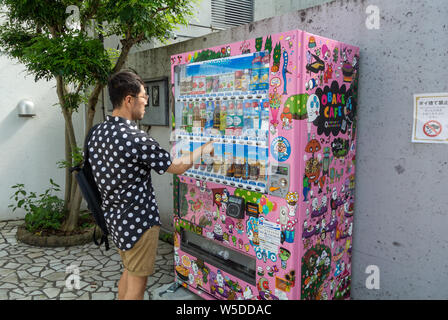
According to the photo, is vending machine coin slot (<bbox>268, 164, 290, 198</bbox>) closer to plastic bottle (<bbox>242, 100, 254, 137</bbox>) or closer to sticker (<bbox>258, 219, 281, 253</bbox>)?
sticker (<bbox>258, 219, 281, 253</bbox>)

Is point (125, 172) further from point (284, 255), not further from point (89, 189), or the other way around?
point (284, 255)

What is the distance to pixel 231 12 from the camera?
5.99m

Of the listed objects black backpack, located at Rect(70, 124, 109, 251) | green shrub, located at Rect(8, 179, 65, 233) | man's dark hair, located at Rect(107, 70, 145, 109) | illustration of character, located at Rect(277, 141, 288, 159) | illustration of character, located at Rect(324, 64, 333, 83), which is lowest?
green shrub, located at Rect(8, 179, 65, 233)

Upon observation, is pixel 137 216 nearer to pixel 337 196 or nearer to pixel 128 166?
pixel 128 166

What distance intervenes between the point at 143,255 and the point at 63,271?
1.98 meters

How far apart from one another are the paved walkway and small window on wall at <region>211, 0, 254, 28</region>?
383 cm

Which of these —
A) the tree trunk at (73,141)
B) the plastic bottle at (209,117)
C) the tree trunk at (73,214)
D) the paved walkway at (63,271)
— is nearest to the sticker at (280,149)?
the plastic bottle at (209,117)

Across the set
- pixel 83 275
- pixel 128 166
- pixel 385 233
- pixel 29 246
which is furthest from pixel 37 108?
pixel 385 233

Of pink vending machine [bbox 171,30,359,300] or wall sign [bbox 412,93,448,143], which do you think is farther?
wall sign [bbox 412,93,448,143]

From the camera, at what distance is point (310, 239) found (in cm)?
231

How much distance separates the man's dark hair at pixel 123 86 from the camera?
2.27 m

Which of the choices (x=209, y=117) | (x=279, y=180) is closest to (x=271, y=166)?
(x=279, y=180)

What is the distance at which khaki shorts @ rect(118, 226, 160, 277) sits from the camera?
2.30 meters

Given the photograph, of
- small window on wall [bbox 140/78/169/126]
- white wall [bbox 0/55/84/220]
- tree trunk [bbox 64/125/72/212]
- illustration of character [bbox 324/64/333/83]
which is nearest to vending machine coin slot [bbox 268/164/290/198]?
illustration of character [bbox 324/64/333/83]
